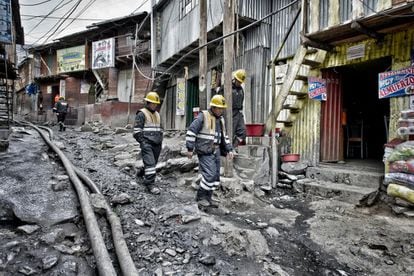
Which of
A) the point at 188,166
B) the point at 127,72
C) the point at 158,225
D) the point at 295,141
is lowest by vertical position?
the point at 158,225

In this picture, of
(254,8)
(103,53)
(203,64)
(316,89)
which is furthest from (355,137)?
(103,53)

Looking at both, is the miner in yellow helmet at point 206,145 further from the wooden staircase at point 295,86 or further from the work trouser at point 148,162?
the wooden staircase at point 295,86

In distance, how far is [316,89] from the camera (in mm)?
6797

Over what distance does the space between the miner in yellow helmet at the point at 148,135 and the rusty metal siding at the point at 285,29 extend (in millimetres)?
4309

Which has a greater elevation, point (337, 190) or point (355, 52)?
point (355, 52)

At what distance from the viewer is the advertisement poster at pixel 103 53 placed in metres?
20.9

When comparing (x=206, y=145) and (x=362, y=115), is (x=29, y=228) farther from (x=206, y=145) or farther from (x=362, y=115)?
(x=362, y=115)

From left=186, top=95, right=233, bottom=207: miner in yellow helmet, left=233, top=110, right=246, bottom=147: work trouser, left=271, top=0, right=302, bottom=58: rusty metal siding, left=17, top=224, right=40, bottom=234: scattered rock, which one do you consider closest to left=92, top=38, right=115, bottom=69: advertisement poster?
left=271, top=0, right=302, bottom=58: rusty metal siding

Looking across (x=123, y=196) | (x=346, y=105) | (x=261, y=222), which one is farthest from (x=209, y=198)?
(x=346, y=105)

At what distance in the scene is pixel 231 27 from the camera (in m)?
5.91

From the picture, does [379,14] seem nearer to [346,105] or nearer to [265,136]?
[265,136]

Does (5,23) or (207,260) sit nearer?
(207,260)

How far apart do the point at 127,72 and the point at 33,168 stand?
1663 cm

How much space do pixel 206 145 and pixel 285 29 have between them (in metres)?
5.26
